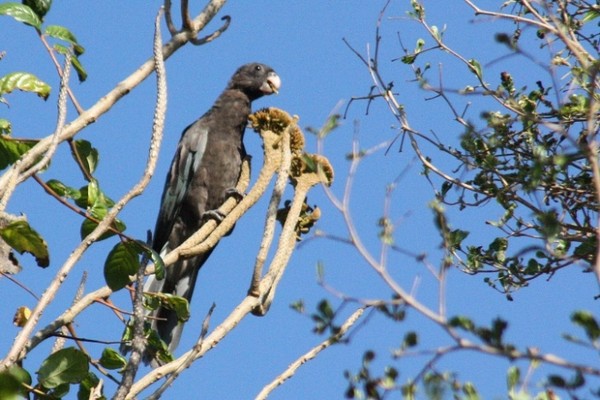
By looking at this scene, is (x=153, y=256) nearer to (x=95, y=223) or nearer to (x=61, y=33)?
(x=95, y=223)

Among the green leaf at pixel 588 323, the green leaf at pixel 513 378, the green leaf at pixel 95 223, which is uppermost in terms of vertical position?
the green leaf at pixel 588 323

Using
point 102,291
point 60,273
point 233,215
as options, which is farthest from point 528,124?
point 60,273

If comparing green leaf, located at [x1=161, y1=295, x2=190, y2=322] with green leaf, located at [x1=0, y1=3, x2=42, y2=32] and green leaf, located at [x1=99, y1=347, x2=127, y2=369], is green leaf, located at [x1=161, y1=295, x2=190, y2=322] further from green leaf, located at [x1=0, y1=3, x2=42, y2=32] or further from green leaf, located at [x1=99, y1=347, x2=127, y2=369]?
green leaf, located at [x1=0, y1=3, x2=42, y2=32]

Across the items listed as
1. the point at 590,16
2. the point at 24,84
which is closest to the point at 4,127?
the point at 24,84

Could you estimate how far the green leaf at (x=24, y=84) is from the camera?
229 centimetres

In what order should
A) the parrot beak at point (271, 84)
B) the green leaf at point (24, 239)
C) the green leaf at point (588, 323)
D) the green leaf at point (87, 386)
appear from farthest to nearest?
the parrot beak at point (271, 84)
the green leaf at point (87, 386)
the green leaf at point (24, 239)
the green leaf at point (588, 323)

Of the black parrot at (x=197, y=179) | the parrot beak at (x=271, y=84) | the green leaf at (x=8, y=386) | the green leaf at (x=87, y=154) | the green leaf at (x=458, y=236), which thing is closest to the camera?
the green leaf at (x=8, y=386)

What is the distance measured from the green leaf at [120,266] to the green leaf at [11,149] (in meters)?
0.31

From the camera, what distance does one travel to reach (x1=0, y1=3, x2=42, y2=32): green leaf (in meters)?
2.12

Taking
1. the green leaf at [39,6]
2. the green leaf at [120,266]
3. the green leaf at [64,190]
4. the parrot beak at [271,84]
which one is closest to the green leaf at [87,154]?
the green leaf at [64,190]

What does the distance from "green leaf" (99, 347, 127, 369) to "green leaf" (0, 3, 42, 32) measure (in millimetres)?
785

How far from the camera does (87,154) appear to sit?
2352mm

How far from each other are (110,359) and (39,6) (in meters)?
0.85

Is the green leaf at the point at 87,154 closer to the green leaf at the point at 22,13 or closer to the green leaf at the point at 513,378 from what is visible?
the green leaf at the point at 22,13
